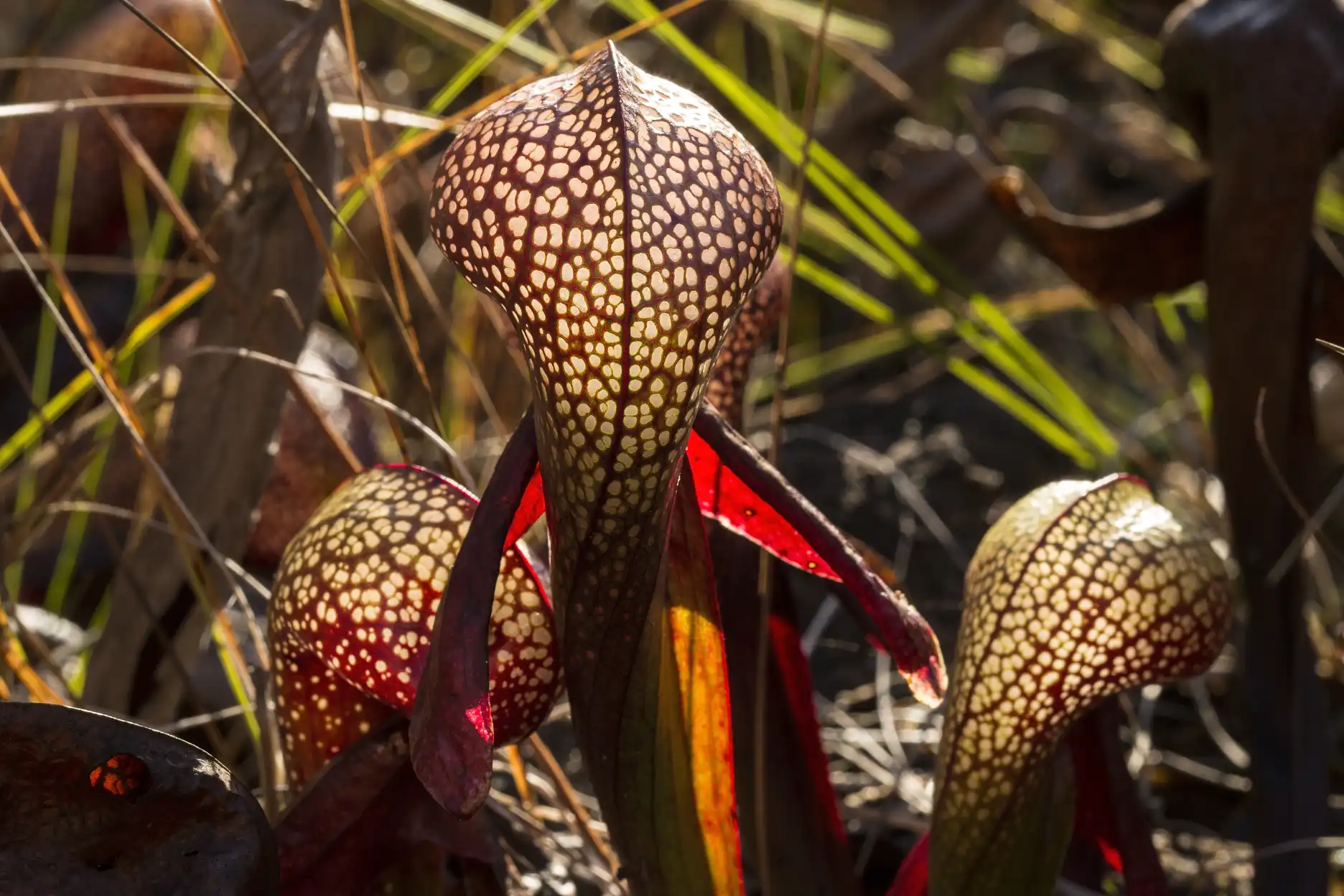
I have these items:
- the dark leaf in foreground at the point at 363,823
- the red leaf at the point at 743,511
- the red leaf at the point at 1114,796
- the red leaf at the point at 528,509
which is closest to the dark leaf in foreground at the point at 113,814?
the dark leaf in foreground at the point at 363,823

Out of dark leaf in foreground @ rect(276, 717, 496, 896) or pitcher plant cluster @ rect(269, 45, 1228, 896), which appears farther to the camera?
dark leaf in foreground @ rect(276, 717, 496, 896)

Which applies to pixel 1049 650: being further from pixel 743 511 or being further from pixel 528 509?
pixel 528 509

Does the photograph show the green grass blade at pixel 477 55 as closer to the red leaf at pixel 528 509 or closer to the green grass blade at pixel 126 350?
the green grass blade at pixel 126 350

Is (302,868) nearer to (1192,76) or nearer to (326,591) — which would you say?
(326,591)

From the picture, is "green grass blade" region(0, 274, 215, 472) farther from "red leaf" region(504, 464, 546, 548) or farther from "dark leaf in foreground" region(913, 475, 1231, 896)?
"dark leaf in foreground" region(913, 475, 1231, 896)

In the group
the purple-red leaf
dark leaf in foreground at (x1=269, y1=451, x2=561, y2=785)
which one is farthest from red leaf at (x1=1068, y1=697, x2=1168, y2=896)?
dark leaf in foreground at (x1=269, y1=451, x2=561, y2=785)

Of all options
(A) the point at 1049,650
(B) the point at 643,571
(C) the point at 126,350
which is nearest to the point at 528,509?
(B) the point at 643,571

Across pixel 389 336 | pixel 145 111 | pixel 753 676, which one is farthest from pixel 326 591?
pixel 389 336

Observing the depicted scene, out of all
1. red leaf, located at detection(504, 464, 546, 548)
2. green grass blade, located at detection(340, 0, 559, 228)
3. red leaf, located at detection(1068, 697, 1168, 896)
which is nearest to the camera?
red leaf, located at detection(504, 464, 546, 548)
